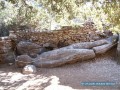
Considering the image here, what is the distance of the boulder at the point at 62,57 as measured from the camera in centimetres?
702

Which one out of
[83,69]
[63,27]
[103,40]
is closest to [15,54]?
[63,27]

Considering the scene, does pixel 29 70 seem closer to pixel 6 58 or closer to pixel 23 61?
pixel 23 61

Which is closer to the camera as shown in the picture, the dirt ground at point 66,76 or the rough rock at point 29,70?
the dirt ground at point 66,76

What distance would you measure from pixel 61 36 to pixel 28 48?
1.49 meters

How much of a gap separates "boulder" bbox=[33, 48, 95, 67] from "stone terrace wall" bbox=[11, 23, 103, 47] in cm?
108

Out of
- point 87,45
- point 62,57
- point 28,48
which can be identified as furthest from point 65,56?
point 28,48

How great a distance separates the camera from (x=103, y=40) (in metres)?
7.94

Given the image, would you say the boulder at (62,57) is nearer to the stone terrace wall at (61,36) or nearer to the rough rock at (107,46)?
the rough rock at (107,46)

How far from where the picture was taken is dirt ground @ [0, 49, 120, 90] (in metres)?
5.12

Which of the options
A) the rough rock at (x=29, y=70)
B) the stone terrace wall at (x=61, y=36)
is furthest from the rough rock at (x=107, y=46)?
the rough rock at (x=29, y=70)

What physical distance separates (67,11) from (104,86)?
2.16m

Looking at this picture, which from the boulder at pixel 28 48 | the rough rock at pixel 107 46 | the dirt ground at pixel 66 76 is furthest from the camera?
the boulder at pixel 28 48

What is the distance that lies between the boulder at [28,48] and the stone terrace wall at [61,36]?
391 mm

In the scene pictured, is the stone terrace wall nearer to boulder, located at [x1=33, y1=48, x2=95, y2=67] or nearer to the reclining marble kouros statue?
the reclining marble kouros statue
